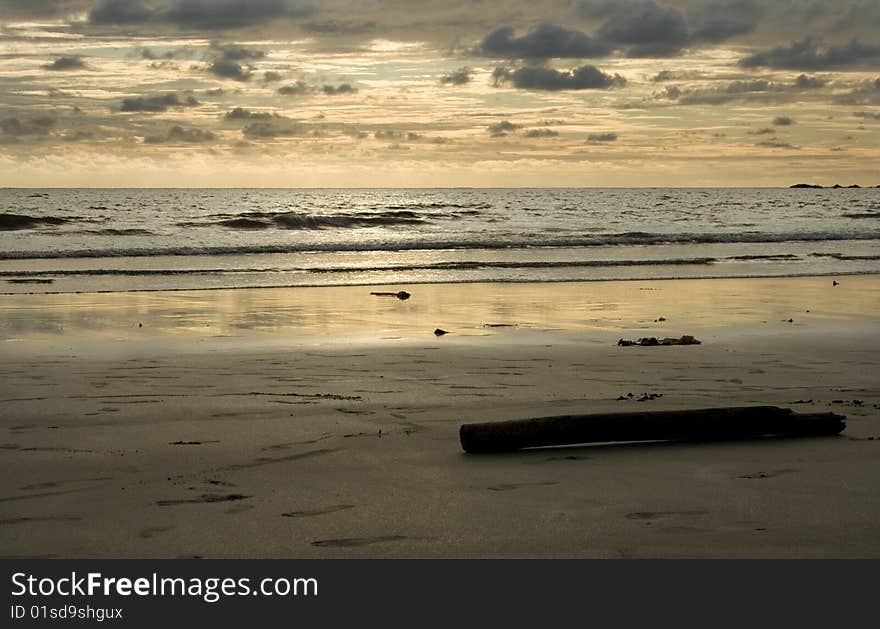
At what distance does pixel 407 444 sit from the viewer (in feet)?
22.3

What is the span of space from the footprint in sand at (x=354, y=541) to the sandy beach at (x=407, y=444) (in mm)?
14

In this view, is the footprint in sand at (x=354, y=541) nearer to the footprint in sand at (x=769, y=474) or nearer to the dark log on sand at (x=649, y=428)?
the dark log on sand at (x=649, y=428)

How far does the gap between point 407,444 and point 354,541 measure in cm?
203

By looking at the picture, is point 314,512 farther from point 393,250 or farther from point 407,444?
point 393,250

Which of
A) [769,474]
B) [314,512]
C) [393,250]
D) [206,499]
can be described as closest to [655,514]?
[769,474]

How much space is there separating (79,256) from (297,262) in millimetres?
6756

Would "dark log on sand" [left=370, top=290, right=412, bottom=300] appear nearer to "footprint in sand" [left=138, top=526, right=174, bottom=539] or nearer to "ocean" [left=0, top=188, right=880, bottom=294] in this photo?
"ocean" [left=0, top=188, right=880, bottom=294]

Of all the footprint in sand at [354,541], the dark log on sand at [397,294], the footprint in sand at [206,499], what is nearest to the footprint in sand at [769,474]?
the footprint in sand at [354,541]

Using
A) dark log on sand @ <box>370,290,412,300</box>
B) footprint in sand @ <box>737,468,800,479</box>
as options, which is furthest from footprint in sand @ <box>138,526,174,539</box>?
dark log on sand @ <box>370,290,412,300</box>

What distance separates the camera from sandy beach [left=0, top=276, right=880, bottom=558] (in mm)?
4867

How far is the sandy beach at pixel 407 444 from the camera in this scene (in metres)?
4.87
